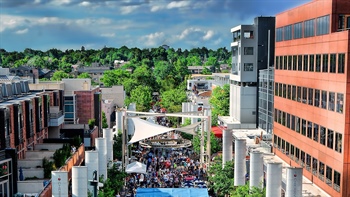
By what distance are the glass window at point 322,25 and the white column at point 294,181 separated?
388 inches

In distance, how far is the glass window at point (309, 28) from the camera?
33.2 meters

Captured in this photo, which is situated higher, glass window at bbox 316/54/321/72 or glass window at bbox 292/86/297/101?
glass window at bbox 316/54/321/72

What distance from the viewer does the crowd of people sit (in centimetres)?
4172

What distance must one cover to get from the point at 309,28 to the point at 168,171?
1941cm

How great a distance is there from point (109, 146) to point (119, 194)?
4526 millimetres

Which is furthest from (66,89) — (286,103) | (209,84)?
(209,84)

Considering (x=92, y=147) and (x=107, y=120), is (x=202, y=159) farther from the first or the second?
(x=107, y=120)

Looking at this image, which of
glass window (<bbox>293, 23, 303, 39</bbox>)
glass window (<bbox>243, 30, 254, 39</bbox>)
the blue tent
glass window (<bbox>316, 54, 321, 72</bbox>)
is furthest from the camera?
glass window (<bbox>243, 30, 254, 39</bbox>)

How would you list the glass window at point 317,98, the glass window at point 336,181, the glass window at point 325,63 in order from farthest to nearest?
1. the glass window at point 317,98
2. the glass window at point 325,63
3. the glass window at point 336,181

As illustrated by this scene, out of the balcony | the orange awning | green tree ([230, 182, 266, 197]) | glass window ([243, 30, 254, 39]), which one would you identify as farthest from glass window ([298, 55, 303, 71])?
the balcony

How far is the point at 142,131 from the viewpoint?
156 feet

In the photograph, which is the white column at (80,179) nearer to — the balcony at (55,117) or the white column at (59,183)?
the white column at (59,183)

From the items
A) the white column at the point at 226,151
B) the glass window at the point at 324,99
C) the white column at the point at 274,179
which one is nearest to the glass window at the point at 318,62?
the glass window at the point at 324,99

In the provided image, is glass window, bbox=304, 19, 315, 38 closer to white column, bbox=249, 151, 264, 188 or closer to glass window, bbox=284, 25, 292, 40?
glass window, bbox=284, 25, 292, 40
